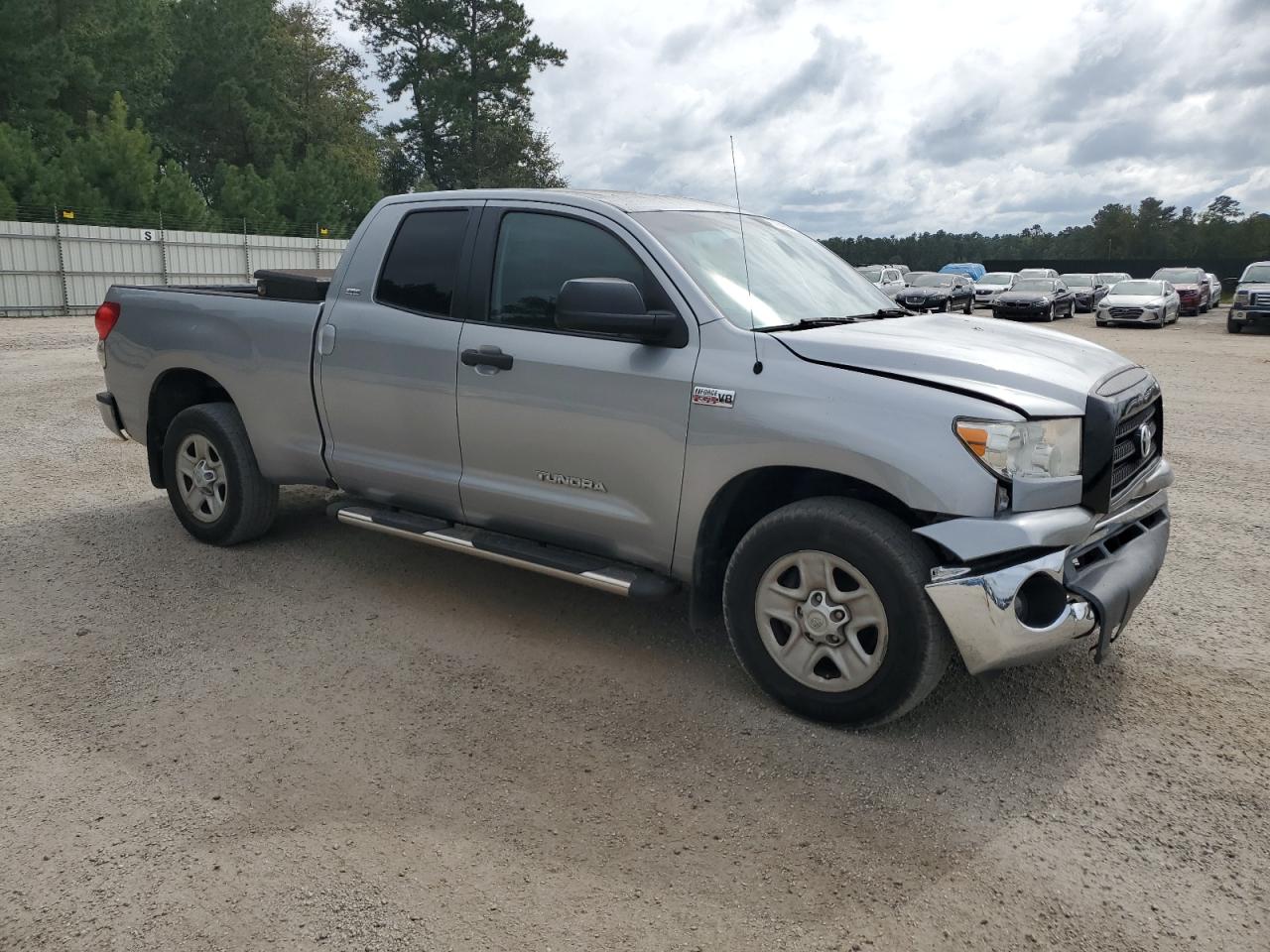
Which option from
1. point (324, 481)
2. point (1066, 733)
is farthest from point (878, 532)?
point (324, 481)

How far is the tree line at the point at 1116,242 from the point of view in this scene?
227ft

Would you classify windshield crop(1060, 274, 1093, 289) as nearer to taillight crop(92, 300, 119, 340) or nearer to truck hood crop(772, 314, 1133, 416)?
truck hood crop(772, 314, 1133, 416)

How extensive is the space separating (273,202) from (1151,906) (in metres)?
36.0

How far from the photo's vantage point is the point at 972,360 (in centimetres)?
365

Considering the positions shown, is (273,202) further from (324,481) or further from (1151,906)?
(1151,906)

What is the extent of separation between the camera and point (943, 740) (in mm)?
3693

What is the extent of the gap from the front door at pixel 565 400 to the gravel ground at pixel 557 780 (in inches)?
23.9

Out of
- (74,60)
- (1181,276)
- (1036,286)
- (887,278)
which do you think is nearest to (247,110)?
(74,60)

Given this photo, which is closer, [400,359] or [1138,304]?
[400,359]

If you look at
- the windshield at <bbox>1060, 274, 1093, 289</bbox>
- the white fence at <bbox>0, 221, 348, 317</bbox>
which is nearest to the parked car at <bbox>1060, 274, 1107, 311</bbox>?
the windshield at <bbox>1060, 274, 1093, 289</bbox>

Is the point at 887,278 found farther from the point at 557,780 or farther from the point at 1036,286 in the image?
the point at 557,780

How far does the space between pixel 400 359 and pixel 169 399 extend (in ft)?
6.54

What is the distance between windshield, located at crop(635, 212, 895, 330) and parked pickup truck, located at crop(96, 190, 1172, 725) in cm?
2

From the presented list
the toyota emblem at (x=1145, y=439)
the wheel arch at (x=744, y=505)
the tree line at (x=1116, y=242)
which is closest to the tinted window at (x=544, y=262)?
the wheel arch at (x=744, y=505)
